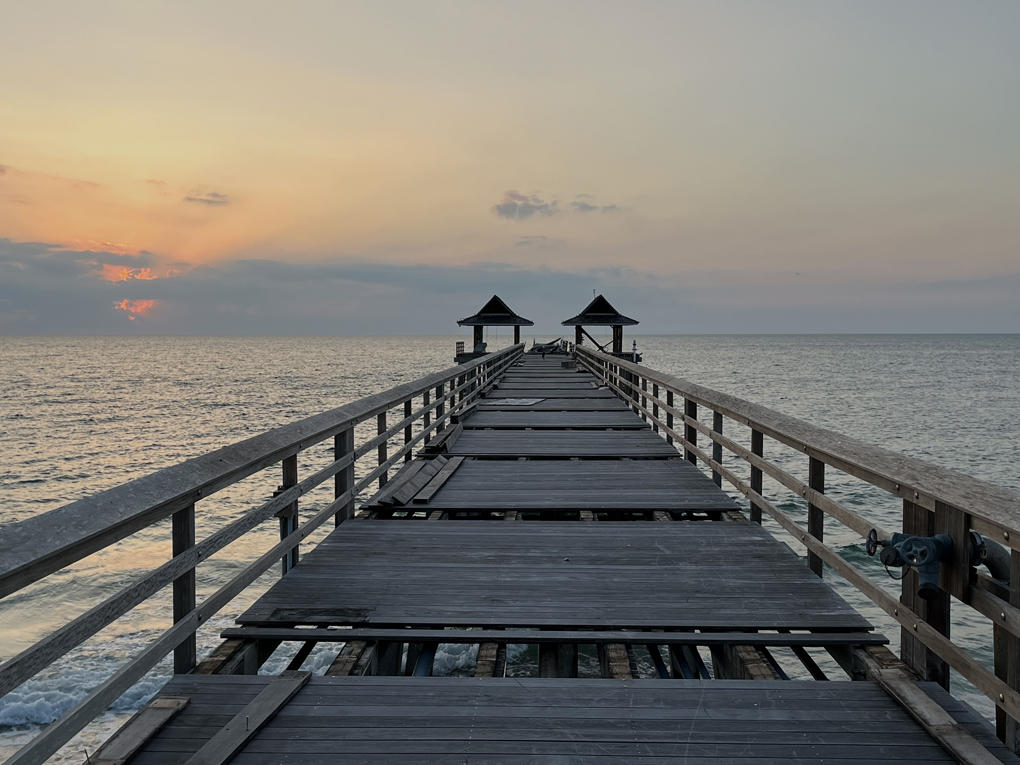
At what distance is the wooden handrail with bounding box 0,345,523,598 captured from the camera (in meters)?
1.58

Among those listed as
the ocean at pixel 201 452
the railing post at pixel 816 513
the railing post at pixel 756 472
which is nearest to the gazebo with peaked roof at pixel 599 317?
the ocean at pixel 201 452

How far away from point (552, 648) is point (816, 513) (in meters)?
1.92

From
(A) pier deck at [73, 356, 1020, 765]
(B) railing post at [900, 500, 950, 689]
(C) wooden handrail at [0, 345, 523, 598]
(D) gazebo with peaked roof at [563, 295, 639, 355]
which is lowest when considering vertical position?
(A) pier deck at [73, 356, 1020, 765]

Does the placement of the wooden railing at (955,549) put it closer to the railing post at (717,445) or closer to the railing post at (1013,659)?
the railing post at (1013,659)

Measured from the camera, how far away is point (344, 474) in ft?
16.0

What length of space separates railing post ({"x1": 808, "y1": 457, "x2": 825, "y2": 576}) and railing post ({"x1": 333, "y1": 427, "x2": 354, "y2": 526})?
319 cm

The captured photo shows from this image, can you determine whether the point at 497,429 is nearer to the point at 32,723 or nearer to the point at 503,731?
the point at 32,723

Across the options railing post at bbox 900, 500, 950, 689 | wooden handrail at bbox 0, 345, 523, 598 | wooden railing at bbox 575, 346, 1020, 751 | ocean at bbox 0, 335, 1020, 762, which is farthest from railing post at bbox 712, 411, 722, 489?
wooden handrail at bbox 0, 345, 523, 598

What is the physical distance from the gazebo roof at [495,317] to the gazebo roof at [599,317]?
3.35 meters

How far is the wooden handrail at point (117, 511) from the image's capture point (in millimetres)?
1580

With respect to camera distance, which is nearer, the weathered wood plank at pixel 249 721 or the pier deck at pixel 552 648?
the weathered wood plank at pixel 249 721

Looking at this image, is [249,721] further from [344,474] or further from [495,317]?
[495,317]

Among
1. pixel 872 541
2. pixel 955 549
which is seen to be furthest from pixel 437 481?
pixel 955 549

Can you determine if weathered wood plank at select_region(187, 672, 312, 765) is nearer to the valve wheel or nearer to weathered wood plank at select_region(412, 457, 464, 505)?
the valve wheel
